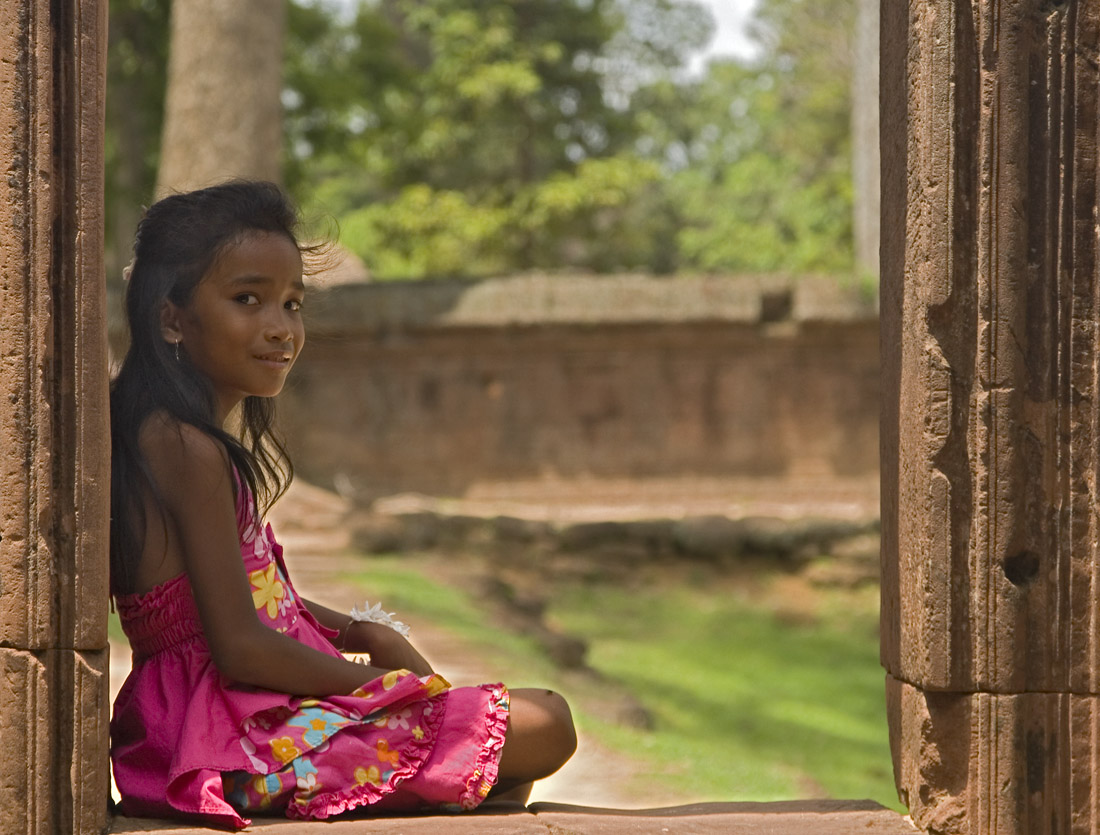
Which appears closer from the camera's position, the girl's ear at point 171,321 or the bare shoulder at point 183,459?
the bare shoulder at point 183,459

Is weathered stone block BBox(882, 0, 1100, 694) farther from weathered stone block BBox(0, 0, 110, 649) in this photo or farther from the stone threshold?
weathered stone block BBox(0, 0, 110, 649)

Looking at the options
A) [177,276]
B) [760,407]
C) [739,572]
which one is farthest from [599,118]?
[177,276]

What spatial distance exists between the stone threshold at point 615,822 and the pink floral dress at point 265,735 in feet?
0.15

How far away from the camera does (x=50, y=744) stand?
91.9 inches

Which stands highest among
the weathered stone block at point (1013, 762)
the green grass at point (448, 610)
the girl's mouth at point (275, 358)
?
the girl's mouth at point (275, 358)

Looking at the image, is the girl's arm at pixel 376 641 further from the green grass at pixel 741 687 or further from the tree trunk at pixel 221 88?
the tree trunk at pixel 221 88

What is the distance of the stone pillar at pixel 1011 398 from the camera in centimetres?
258

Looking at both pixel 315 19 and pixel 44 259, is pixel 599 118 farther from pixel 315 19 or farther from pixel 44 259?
pixel 44 259

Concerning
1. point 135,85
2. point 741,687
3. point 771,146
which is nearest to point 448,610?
point 741,687

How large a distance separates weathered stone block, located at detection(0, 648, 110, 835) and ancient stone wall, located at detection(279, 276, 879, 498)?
832 cm

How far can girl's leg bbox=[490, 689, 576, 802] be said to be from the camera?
8.34 feet

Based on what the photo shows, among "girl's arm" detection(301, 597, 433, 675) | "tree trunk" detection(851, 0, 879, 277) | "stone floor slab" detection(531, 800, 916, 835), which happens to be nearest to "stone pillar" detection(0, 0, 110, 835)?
"girl's arm" detection(301, 597, 433, 675)

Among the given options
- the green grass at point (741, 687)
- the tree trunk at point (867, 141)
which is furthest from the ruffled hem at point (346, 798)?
the tree trunk at point (867, 141)

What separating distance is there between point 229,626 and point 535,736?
648 mm
